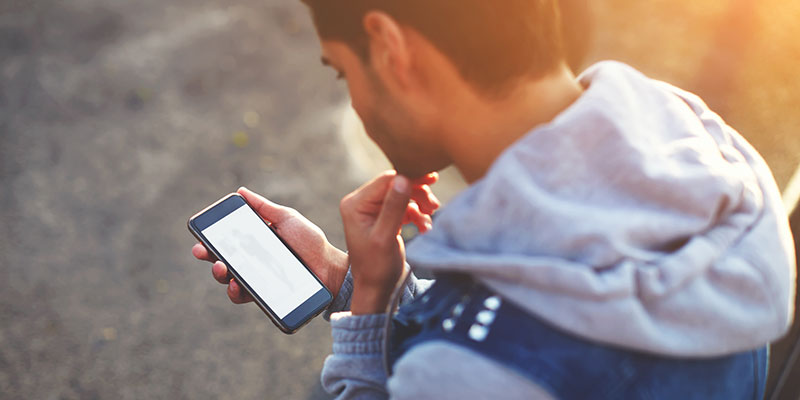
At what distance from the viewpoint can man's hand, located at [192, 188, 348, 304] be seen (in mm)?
2045

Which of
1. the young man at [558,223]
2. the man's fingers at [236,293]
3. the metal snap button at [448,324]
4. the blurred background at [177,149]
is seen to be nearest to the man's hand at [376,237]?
the young man at [558,223]

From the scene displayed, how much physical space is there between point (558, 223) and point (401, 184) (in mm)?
482

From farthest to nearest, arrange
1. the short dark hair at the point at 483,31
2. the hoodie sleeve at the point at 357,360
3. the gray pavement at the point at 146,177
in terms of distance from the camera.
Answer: the gray pavement at the point at 146,177 → the hoodie sleeve at the point at 357,360 → the short dark hair at the point at 483,31

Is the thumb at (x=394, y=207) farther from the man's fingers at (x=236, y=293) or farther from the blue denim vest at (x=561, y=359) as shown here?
the man's fingers at (x=236, y=293)

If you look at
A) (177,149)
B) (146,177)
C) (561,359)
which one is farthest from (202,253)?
(177,149)

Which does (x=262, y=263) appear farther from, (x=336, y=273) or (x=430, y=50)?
(x=430, y=50)

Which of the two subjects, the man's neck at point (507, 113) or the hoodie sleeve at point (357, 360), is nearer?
the man's neck at point (507, 113)

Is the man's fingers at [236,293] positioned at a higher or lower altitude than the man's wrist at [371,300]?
lower

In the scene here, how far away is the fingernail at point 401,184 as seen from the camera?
53.6 inches

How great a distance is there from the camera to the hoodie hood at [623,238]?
0.94m

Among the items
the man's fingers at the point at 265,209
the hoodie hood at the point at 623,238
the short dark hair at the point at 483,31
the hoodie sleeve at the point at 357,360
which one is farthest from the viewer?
the man's fingers at the point at 265,209

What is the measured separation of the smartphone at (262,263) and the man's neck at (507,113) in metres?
0.94

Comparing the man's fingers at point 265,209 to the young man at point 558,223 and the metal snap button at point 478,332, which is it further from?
the metal snap button at point 478,332

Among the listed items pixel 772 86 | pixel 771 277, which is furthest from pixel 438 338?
pixel 772 86
